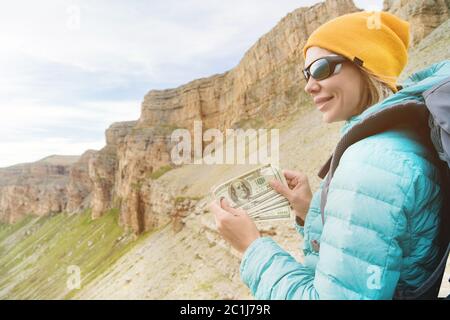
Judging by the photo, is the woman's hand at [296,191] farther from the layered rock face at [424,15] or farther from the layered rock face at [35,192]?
the layered rock face at [35,192]

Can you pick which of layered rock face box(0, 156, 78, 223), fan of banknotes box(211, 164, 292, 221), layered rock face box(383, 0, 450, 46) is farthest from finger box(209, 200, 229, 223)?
layered rock face box(0, 156, 78, 223)

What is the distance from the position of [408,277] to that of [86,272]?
73660 mm

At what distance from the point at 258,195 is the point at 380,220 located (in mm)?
1830

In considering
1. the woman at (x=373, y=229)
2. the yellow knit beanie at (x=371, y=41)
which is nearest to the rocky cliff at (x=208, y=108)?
the yellow knit beanie at (x=371, y=41)

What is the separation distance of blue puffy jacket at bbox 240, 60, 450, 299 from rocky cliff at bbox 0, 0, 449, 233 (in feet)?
133

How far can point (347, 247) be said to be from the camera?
165cm

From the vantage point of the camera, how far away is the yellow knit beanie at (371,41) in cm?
232

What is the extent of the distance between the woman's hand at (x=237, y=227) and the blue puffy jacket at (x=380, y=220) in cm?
48

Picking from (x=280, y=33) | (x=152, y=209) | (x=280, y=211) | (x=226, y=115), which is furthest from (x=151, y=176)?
(x=280, y=211)

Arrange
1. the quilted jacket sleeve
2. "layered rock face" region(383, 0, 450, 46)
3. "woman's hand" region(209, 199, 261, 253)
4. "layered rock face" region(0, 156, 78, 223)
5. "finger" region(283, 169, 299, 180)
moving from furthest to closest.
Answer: "layered rock face" region(0, 156, 78, 223), "layered rock face" region(383, 0, 450, 46), "finger" region(283, 169, 299, 180), "woman's hand" region(209, 199, 261, 253), the quilted jacket sleeve

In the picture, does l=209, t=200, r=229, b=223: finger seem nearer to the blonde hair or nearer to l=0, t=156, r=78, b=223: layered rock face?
the blonde hair

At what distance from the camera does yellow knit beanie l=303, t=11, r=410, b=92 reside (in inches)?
91.4

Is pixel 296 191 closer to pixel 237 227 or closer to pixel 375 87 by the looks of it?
pixel 237 227
